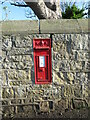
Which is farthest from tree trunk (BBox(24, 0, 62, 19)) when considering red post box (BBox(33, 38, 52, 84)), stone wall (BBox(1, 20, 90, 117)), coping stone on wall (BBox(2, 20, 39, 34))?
red post box (BBox(33, 38, 52, 84))

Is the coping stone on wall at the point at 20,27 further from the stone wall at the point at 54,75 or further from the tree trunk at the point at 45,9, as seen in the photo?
the tree trunk at the point at 45,9

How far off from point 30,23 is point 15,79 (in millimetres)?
945

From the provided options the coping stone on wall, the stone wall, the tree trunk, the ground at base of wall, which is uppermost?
the tree trunk

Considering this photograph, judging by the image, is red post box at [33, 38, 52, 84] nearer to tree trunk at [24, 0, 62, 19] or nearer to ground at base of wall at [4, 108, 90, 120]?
ground at base of wall at [4, 108, 90, 120]

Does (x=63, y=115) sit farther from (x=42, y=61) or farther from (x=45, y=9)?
(x=45, y=9)

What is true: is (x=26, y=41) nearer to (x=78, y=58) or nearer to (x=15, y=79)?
(x=15, y=79)

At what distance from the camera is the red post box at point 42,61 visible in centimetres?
270

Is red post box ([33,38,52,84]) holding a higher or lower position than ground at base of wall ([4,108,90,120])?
higher

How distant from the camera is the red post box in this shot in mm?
2703

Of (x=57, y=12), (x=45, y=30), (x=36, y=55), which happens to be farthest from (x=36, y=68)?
(x=57, y=12)

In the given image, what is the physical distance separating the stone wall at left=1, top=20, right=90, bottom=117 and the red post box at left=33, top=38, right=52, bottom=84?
67 mm

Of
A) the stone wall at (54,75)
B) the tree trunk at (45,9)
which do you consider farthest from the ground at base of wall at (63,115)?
the tree trunk at (45,9)

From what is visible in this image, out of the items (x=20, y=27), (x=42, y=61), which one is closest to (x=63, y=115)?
(x=42, y=61)

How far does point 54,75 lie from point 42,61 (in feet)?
1.01
